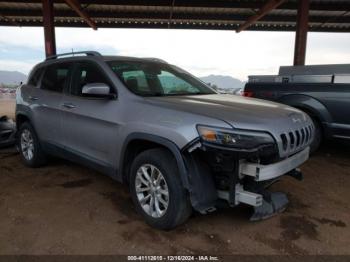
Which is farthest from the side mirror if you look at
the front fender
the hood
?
the front fender

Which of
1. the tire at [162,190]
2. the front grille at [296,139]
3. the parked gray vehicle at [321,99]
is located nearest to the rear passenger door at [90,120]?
the tire at [162,190]

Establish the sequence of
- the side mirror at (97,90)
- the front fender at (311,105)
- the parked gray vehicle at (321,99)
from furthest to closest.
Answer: the front fender at (311,105) < the parked gray vehicle at (321,99) < the side mirror at (97,90)

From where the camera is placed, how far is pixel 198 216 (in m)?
3.62

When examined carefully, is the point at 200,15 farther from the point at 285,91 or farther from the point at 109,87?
the point at 109,87

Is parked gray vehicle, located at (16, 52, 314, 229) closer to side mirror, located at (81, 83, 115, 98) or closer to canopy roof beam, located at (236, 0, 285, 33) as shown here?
side mirror, located at (81, 83, 115, 98)

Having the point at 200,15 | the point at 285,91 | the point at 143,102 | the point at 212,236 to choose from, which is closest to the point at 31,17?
the point at 200,15

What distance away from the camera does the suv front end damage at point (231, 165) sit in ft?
Answer: 9.12

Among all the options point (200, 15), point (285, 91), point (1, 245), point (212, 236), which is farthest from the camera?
point (200, 15)

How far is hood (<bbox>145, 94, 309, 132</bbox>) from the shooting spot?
2.90 meters

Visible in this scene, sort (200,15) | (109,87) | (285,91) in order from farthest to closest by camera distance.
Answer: (200,15)
(285,91)
(109,87)

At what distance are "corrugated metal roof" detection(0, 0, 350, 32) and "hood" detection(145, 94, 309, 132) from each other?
27.9 ft

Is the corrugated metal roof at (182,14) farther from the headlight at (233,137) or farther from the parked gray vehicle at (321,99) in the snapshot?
the headlight at (233,137)

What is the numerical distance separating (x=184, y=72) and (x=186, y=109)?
1837mm

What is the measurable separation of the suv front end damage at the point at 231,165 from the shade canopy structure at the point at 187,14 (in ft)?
28.6
